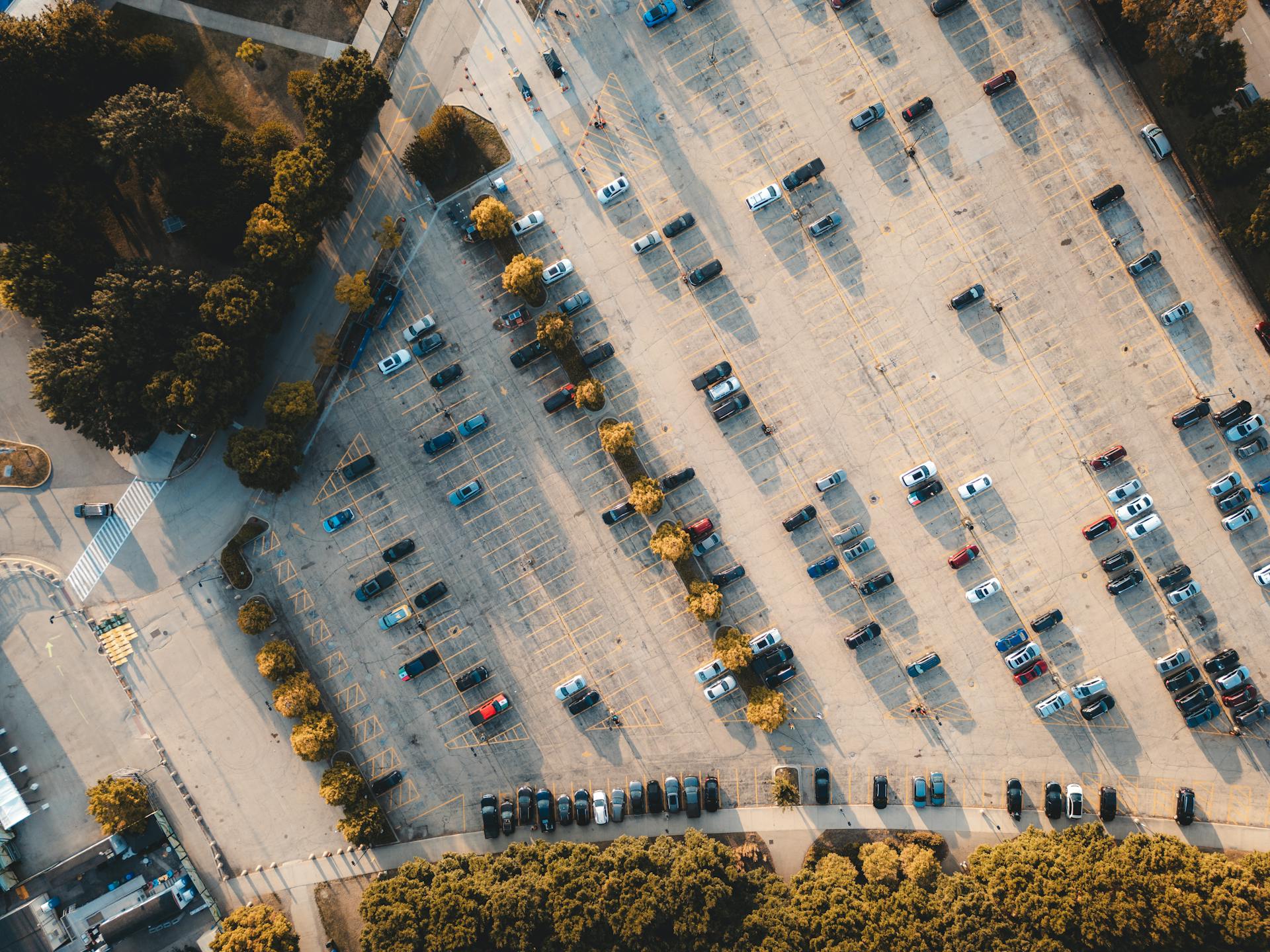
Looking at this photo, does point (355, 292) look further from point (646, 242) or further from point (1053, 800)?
point (1053, 800)

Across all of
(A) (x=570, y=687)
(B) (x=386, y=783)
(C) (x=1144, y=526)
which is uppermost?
(B) (x=386, y=783)

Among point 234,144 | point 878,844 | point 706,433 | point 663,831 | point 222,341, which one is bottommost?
point 878,844

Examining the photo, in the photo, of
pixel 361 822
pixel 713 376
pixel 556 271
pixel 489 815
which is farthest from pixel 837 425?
pixel 361 822

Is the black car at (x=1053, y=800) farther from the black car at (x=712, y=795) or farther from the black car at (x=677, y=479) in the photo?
the black car at (x=677, y=479)

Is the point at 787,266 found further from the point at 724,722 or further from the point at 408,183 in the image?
the point at 724,722

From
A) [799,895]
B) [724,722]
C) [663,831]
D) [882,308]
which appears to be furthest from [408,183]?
[799,895]

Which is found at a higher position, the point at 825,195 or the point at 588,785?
the point at 825,195

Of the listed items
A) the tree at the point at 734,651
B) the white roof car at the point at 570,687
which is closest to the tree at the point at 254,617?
the white roof car at the point at 570,687
